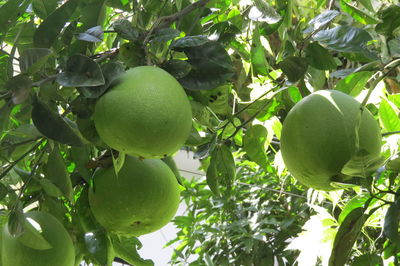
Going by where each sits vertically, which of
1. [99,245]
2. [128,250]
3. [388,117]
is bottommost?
[128,250]

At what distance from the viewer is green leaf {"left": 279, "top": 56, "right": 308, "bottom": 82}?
0.89 m

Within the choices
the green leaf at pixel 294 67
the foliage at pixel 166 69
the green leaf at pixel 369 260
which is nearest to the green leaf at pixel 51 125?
the foliage at pixel 166 69

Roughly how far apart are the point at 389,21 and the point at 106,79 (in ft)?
1.33

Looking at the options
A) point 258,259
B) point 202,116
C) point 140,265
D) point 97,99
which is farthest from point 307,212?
point 97,99

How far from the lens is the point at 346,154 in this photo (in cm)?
79

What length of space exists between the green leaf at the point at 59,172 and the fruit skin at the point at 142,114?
23 centimetres

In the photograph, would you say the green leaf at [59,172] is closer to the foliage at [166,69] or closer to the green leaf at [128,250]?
the foliage at [166,69]

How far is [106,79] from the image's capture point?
72cm

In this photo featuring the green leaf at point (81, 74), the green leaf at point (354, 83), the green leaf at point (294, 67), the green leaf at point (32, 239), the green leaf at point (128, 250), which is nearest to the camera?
the green leaf at point (81, 74)

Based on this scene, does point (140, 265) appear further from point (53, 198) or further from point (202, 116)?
point (202, 116)

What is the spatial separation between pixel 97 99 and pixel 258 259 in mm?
1833

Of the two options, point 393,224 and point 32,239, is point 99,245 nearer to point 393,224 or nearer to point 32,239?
point 32,239

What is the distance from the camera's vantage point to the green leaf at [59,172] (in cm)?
92

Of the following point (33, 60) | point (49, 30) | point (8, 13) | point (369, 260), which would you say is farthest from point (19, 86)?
point (369, 260)
